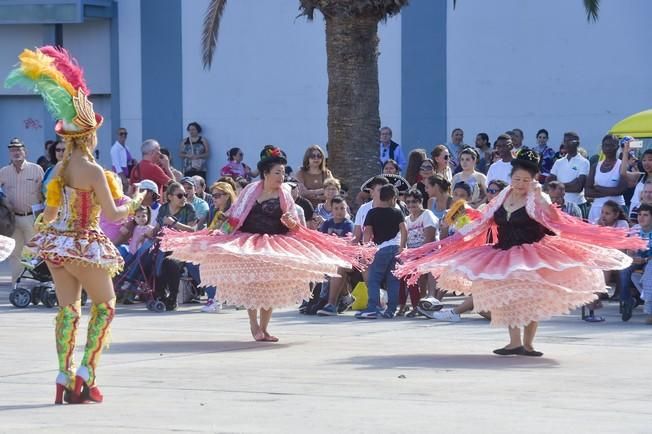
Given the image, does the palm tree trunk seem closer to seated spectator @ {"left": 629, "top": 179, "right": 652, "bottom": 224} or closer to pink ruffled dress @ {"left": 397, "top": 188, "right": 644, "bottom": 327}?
seated spectator @ {"left": 629, "top": 179, "right": 652, "bottom": 224}

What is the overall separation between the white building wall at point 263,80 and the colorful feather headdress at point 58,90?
1621 centimetres

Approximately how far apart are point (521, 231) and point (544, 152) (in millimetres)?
10336

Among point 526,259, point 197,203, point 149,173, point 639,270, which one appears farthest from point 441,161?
point 526,259

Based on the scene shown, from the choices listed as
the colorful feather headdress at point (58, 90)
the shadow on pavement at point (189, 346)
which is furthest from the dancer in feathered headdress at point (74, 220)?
the shadow on pavement at point (189, 346)

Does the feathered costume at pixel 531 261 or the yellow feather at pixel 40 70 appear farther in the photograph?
the feathered costume at pixel 531 261

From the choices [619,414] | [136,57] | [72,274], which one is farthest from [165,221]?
[136,57]

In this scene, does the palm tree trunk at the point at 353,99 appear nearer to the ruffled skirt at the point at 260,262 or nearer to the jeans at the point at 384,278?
the jeans at the point at 384,278

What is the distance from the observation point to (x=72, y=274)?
961cm

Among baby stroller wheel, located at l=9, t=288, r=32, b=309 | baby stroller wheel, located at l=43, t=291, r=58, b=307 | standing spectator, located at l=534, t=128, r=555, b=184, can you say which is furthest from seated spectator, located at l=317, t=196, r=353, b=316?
standing spectator, located at l=534, t=128, r=555, b=184

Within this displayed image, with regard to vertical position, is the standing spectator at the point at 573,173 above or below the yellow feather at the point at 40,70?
below

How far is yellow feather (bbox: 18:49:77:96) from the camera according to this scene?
31.7 feet

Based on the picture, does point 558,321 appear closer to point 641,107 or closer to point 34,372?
point 34,372

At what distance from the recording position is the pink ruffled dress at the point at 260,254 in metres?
12.6

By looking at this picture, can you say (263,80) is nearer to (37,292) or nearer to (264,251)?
(37,292)
